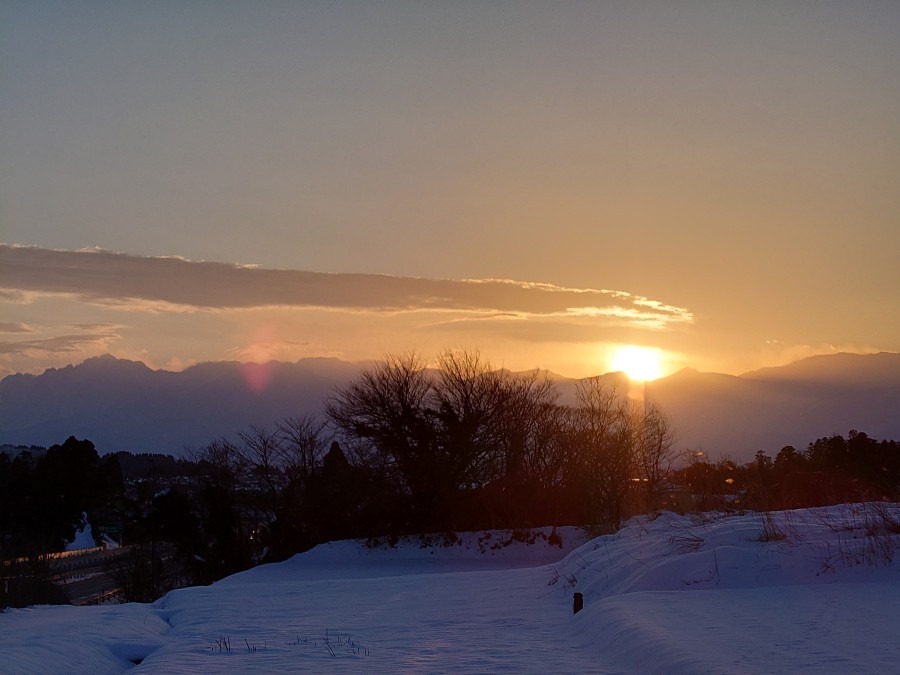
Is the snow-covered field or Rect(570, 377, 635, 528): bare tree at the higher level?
Rect(570, 377, 635, 528): bare tree

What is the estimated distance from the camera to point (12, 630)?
43.6ft

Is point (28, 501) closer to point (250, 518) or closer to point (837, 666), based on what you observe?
point (250, 518)

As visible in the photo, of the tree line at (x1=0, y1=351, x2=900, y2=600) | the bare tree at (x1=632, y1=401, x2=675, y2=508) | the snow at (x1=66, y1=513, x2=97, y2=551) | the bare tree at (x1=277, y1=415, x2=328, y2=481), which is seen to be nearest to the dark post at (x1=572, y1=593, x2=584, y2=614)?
the tree line at (x1=0, y1=351, x2=900, y2=600)

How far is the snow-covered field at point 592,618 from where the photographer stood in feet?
30.4

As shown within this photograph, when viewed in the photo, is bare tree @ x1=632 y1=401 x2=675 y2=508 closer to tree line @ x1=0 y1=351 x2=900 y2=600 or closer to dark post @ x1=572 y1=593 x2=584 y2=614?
tree line @ x1=0 y1=351 x2=900 y2=600

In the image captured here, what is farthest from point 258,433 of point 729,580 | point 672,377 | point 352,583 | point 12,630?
point 672,377

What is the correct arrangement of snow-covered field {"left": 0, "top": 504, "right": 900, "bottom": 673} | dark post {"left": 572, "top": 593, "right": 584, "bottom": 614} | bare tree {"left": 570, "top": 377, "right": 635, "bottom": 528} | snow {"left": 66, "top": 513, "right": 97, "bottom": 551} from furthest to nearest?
snow {"left": 66, "top": 513, "right": 97, "bottom": 551} < bare tree {"left": 570, "top": 377, "right": 635, "bottom": 528} < dark post {"left": 572, "top": 593, "right": 584, "bottom": 614} < snow-covered field {"left": 0, "top": 504, "right": 900, "bottom": 673}

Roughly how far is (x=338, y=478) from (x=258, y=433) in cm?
1552

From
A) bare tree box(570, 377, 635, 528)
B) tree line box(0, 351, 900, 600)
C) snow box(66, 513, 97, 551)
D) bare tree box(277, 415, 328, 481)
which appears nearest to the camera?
tree line box(0, 351, 900, 600)

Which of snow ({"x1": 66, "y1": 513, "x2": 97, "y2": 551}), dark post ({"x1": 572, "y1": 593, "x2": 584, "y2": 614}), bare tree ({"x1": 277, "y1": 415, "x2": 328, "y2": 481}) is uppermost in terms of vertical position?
bare tree ({"x1": 277, "y1": 415, "x2": 328, "y2": 481})

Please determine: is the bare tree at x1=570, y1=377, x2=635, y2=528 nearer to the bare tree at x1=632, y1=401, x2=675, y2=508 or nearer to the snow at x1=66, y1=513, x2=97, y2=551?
the bare tree at x1=632, y1=401, x2=675, y2=508

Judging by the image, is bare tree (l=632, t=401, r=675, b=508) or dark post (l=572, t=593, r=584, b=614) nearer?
dark post (l=572, t=593, r=584, b=614)

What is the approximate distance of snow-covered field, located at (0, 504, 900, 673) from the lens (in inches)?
365

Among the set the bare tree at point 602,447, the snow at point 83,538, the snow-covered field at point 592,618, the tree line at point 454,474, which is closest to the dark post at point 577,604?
the snow-covered field at point 592,618
